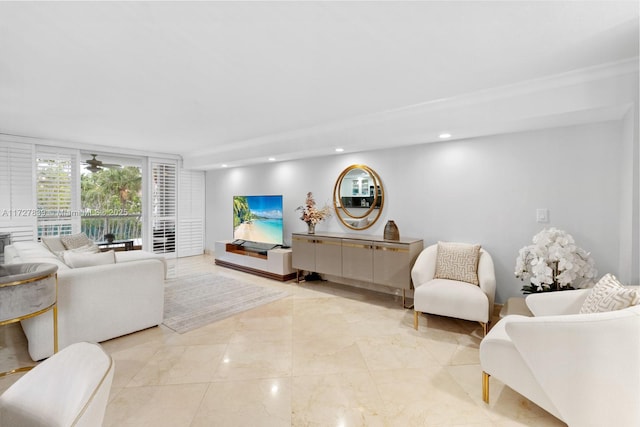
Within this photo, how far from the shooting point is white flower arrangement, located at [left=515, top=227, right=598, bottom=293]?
2645mm

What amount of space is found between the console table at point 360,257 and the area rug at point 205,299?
28.1 inches

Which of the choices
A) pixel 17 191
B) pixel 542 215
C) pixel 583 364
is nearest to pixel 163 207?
pixel 17 191

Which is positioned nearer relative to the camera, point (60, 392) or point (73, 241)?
point (60, 392)

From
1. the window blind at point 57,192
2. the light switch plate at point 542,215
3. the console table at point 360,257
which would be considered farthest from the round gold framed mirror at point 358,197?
the window blind at point 57,192

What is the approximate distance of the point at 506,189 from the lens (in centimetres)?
346

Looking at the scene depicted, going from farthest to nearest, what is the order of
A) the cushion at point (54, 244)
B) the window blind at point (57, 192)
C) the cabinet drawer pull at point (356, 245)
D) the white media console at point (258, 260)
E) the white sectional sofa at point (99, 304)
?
1. the window blind at point (57, 192)
2. the white media console at point (258, 260)
3. the cushion at point (54, 244)
4. the cabinet drawer pull at point (356, 245)
5. the white sectional sofa at point (99, 304)

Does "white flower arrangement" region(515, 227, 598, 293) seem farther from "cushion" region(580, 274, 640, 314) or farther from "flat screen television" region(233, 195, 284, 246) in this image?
"flat screen television" region(233, 195, 284, 246)

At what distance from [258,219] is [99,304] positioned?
130 inches

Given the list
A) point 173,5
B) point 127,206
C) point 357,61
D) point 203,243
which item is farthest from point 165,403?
point 127,206

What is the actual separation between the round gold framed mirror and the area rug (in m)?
1.51

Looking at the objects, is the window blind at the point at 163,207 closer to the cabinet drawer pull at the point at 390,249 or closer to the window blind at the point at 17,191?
the window blind at the point at 17,191

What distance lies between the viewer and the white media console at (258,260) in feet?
16.7

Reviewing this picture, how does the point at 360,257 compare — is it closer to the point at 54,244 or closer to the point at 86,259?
the point at 86,259

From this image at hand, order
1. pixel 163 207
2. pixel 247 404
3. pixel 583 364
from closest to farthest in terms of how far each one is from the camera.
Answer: pixel 583 364, pixel 247 404, pixel 163 207
